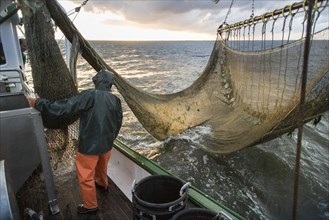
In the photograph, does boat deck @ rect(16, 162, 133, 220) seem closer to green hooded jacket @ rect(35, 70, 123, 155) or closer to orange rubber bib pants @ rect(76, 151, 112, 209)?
orange rubber bib pants @ rect(76, 151, 112, 209)

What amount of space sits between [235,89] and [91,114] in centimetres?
430

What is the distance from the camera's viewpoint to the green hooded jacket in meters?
2.45

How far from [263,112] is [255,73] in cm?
92

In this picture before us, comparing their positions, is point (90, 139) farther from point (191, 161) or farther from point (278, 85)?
point (191, 161)

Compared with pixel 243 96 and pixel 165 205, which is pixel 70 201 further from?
pixel 243 96

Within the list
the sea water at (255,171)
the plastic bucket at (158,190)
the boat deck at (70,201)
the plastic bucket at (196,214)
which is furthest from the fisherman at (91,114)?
the sea water at (255,171)

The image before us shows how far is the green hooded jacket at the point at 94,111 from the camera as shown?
245 centimetres

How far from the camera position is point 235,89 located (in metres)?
5.92

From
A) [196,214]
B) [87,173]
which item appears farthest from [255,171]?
[87,173]

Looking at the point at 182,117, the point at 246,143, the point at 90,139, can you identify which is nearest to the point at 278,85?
the point at 246,143

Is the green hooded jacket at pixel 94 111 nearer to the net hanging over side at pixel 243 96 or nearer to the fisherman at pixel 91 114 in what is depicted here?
the fisherman at pixel 91 114

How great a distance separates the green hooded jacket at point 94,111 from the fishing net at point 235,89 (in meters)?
0.57

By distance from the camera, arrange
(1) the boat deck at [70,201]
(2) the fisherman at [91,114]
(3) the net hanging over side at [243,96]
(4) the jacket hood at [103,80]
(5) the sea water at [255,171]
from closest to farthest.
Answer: (2) the fisherman at [91,114] < (4) the jacket hood at [103,80] < (1) the boat deck at [70,201] < (3) the net hanging over side at [243,96] < (5) the sea water at [255,171]

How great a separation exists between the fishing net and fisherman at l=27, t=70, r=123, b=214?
54 centimetres
